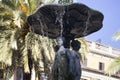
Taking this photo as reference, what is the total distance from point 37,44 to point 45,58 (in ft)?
3.36

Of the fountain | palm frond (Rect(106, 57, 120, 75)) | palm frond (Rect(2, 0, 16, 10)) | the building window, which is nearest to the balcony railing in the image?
the building window

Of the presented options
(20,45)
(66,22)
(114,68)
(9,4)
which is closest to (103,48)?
(114,68)

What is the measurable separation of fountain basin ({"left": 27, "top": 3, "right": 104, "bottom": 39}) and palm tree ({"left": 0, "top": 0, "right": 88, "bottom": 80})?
10.6m

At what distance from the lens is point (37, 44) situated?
27.0 meters

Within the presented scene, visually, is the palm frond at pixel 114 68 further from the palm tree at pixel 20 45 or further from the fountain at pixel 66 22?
the fountain at pixel 66 22

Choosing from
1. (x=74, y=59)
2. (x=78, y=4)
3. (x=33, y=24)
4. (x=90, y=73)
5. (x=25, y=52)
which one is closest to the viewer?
(x=74, y=59)

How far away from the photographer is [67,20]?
49.6 ft

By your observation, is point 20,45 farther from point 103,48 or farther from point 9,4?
point 103,48

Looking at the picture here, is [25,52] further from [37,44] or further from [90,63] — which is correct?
[90,63]

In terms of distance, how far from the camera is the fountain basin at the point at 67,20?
588 inches

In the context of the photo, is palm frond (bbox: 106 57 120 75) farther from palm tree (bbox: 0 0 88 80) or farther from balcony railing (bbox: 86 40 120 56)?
balcony railing (bbox: 86 40 120 56)

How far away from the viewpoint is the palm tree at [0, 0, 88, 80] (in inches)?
1045

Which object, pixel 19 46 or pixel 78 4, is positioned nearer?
pixel 78 4

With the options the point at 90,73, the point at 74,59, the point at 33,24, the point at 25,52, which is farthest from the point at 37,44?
the point at 90,73
